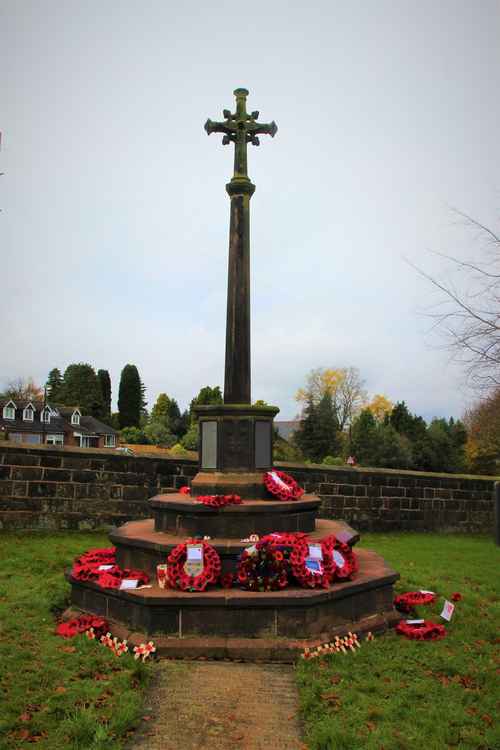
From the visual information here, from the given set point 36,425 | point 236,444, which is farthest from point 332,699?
point 36,425

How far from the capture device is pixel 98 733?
139 inches

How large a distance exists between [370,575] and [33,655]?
343cm

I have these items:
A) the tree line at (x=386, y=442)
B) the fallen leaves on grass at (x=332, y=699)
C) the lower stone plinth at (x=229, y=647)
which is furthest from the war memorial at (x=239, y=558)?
the tree line at (x=386, y=442)

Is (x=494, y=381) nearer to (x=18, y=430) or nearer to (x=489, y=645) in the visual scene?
(x=489, y=645)

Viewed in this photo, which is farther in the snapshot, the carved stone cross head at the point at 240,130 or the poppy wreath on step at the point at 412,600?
the carved stone cross head at the point at 240,130

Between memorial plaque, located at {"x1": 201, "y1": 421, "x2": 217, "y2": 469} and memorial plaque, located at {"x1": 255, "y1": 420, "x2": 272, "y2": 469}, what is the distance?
0.55m

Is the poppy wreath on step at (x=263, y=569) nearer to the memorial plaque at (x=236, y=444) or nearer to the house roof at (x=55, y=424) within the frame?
the memorial plaque at (x=236, y=444)

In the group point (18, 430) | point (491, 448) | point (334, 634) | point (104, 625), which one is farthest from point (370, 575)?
point (18, 430)

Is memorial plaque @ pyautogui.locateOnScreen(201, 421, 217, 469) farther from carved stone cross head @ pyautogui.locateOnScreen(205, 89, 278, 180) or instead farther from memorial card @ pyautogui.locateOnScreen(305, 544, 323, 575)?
carved stone cross head @ pyautogui.locateOnScreen(205, 89, 278, 180)

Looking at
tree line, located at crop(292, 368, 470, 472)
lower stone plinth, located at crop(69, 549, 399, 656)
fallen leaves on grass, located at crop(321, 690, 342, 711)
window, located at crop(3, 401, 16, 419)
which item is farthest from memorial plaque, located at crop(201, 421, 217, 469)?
window, located at crop(3, 401, 16, 419)

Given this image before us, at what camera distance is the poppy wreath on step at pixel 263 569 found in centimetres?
547

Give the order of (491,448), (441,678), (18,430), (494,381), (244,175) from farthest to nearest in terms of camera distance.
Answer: (18,430)
(491,448)
(494,381)
(244,175)
(441,678)

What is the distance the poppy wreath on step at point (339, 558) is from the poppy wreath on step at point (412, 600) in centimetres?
76

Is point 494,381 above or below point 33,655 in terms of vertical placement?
above
